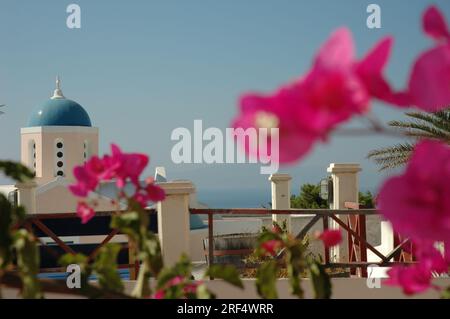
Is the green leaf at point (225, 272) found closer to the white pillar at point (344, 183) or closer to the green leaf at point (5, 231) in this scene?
the green leaf at point (5, 231)

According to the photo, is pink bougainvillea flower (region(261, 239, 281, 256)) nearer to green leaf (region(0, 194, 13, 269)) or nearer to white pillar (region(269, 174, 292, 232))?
green leaf (region(0, 194, 13, 269))

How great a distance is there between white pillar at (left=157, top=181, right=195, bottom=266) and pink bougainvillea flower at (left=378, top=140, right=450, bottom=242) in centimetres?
517

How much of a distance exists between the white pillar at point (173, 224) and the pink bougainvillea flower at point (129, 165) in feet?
14.4

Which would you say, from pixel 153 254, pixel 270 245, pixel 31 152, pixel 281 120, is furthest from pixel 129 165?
pixel 31 152

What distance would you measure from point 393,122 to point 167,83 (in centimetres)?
359

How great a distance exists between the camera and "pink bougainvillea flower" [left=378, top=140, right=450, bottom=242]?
51 cm

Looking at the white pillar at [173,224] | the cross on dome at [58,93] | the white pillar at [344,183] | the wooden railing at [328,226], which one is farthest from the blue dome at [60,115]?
the white pillar at [173,224]

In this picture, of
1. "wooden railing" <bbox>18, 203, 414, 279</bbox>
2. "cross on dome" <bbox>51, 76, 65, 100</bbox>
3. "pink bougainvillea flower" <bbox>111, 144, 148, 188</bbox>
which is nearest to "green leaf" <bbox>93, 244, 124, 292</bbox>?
"pink bougainvillea flower" <bbox>111, 144, 148, 188</bbox>

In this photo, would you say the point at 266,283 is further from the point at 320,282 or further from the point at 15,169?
the point at 15,169

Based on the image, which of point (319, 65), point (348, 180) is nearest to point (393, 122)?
point (348, 180)

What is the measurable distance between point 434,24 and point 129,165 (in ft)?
2.78

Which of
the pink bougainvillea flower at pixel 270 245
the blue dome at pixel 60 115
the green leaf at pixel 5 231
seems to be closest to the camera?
the green leaf at pixel 5 231

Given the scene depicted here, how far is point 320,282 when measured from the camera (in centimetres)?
114

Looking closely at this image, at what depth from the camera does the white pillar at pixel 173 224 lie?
5.72m
